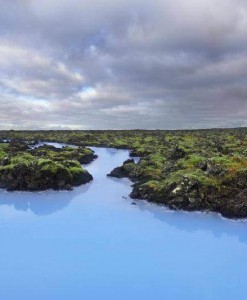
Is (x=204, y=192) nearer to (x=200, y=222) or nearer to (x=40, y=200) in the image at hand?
(x=200, y=222)

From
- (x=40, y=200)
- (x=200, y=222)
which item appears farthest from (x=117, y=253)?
(x=40, y=200)

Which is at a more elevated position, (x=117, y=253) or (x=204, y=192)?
(x=204, y=192)

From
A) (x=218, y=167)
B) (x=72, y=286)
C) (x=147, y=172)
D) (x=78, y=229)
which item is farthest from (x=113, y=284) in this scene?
(x=147, y=172)

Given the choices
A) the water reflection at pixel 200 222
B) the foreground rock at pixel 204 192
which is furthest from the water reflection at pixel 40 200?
the water reflection at pixel 200 222

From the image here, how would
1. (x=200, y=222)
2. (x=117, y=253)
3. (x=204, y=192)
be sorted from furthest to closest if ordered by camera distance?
1. (x=204, y=192)
2. (x=200, y=222)
3. (x=117, y=253)

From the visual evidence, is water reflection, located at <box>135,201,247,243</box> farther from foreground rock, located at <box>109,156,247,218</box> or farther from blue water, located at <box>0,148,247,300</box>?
foreground rock, located at <box>109,156,247,218</box>

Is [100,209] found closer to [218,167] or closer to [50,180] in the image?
[50,180]

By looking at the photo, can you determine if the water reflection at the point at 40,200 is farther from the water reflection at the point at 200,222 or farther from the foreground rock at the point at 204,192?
the water reflection at the point at 200,222

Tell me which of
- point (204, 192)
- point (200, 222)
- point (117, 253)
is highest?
point (204, 192)

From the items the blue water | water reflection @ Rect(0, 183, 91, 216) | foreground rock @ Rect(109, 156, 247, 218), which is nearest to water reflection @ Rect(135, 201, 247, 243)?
the blue water
